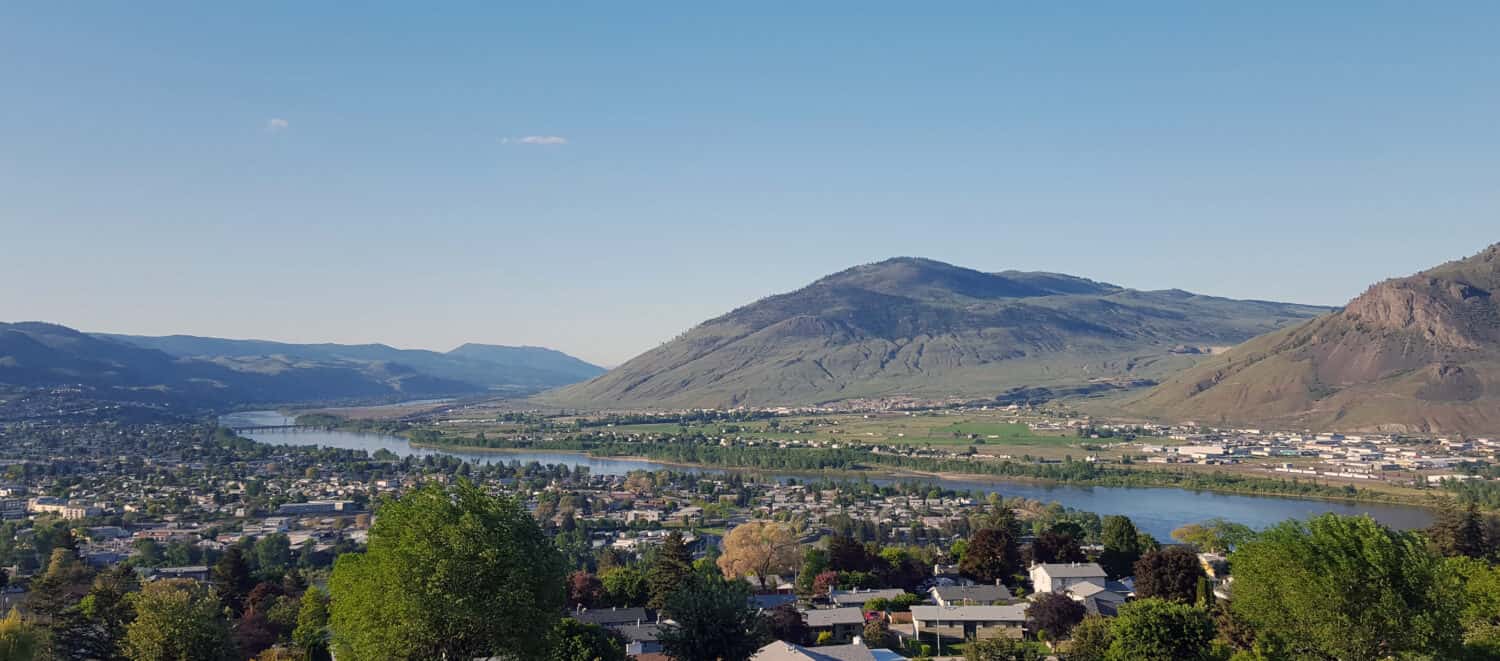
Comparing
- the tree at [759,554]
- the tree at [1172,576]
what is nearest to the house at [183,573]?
the tree at [759,554]

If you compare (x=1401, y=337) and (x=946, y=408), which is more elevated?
(x=1401, y=337)

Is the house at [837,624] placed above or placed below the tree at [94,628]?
below

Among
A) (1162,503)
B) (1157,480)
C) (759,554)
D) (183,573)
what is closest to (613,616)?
(759,554)

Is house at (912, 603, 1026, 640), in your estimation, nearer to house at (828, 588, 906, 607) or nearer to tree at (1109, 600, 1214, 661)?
house at (828, 588, 906, 607)

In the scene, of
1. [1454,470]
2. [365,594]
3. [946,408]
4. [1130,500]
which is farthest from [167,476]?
[946,408]

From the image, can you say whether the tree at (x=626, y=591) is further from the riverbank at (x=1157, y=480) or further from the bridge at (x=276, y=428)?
the bridge at (x=276, y=428)

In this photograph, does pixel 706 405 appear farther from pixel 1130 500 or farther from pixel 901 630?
pixel 901 630

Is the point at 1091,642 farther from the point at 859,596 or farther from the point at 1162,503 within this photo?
the point at 1162,503

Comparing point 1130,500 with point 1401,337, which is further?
point 1401,337
